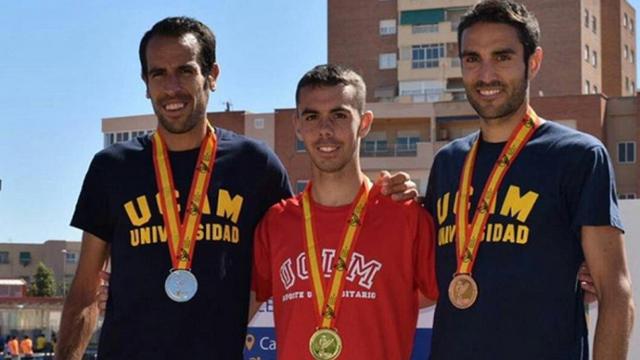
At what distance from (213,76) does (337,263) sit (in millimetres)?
1108

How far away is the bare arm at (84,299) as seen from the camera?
5.06 metres

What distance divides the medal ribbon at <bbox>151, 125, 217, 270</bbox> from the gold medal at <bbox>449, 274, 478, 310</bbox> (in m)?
1.25

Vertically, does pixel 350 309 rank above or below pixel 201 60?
below

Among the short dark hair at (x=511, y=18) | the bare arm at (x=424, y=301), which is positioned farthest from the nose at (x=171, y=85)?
the bare arm at (x=424, y=301)

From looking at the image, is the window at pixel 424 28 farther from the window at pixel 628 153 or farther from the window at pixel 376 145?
the window at pixel 628 153

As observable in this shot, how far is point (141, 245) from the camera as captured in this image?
16.2 ft

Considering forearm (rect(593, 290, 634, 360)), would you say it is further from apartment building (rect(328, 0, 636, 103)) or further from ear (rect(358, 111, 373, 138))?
apartment building (rect(328, 0, 636, 103))

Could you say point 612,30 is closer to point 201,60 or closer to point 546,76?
point 546,76

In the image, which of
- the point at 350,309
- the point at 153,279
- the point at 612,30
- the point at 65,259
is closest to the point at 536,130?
the point at 350,309

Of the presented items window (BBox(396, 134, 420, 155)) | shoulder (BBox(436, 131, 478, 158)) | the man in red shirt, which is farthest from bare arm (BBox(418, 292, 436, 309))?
window (BBox(396, 134, 420, 155))

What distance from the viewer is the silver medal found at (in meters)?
4.78

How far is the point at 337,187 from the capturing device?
197 inches

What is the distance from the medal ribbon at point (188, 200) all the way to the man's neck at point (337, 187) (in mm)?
530

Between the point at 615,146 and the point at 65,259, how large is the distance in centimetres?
5333
